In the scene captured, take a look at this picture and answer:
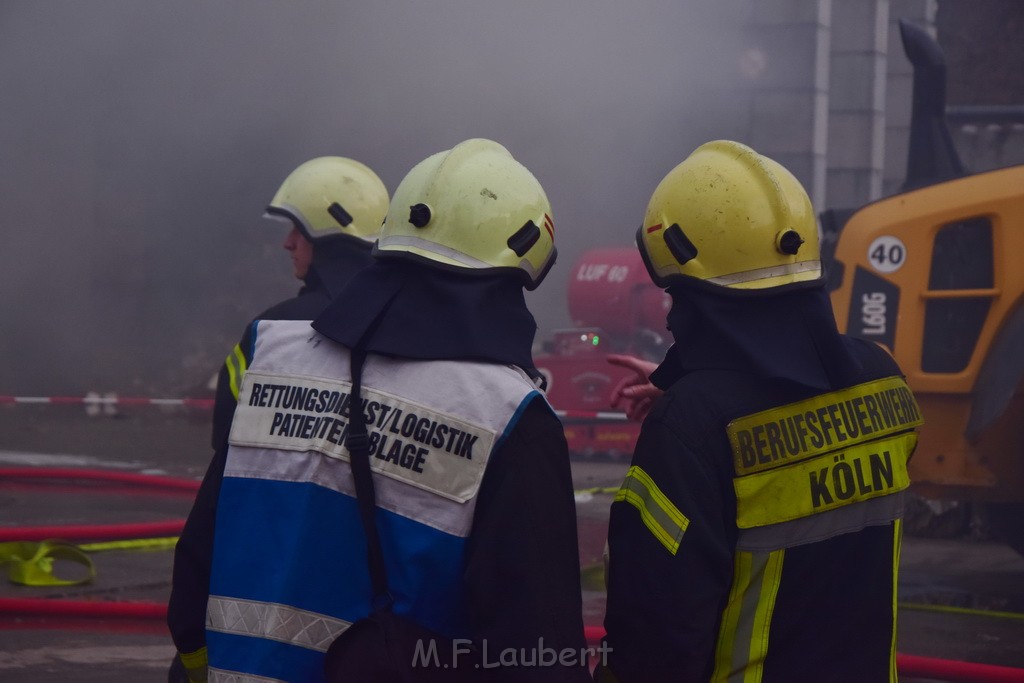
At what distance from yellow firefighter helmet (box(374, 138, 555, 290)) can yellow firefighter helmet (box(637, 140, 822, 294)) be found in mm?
230

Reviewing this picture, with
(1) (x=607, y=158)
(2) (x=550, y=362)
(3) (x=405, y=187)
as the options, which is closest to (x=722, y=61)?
(1) (x=607, y=158)

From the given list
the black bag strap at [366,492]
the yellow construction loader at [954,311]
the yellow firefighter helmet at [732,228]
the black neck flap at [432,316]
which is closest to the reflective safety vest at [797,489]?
the yellow firefighter helmet at [732,228]

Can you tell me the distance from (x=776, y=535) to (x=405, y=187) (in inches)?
33.6

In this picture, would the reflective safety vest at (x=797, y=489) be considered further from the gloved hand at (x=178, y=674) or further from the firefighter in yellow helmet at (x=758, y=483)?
the gloved hand at (x=178, y=674)

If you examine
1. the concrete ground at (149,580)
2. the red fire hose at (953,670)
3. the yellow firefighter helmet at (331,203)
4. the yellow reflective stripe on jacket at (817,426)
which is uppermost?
the yellow firefighter helmet at (331,203)

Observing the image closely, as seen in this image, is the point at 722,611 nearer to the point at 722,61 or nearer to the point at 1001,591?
the point at 1001,591

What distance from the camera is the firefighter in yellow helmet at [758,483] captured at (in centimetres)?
189

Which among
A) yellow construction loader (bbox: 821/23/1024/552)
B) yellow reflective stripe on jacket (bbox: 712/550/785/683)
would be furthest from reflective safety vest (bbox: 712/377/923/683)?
yellow construction loader (bbox: 821/23/1024/552)

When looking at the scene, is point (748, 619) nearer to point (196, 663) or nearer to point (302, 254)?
point (196, 663)

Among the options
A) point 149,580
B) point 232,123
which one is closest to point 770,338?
point 149,580

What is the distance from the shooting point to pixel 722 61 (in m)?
12.8

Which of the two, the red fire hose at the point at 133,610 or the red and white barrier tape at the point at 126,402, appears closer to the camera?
the red fire hose at the point at 133,610

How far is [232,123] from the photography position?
1296 cm

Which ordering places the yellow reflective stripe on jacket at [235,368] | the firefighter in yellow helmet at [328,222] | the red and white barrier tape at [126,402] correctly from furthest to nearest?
1. the red and white barrier tape at [126,402]
2. the firefighter in yellow helmet at [328,222]
3. the yellow reflective stripe on jacket at [235,368]
